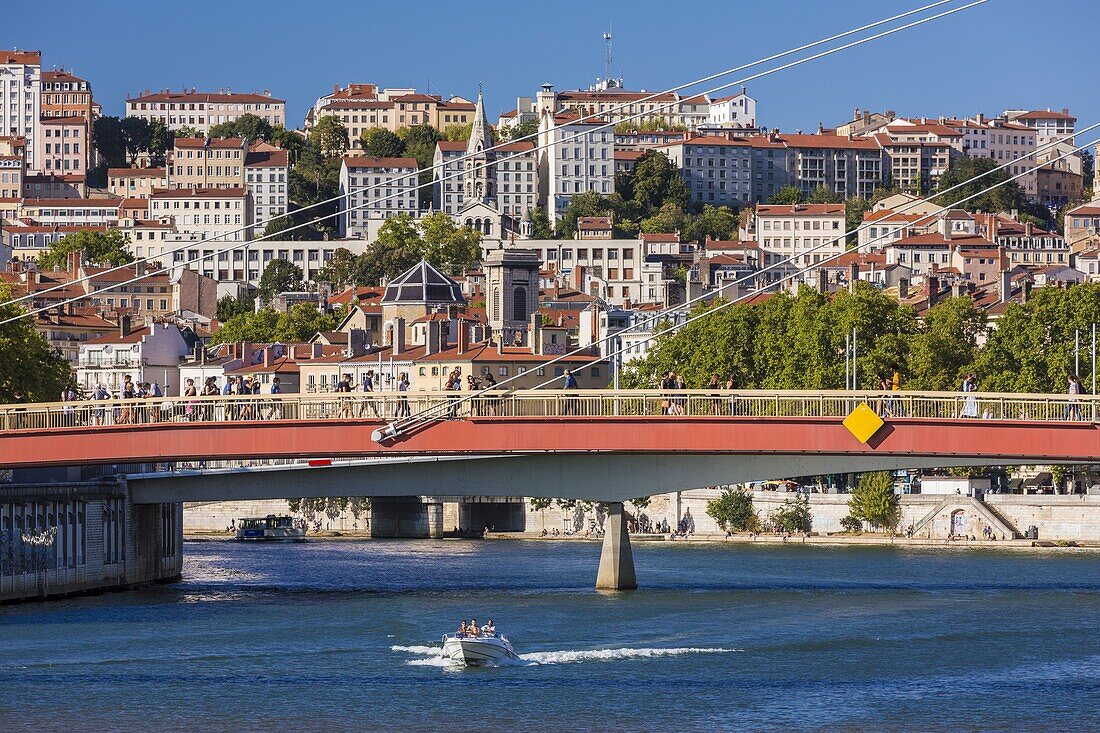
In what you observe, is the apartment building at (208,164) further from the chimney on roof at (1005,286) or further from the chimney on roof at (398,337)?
the chimney on roof at (1005,286)

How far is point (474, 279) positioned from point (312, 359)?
4845 centimetres

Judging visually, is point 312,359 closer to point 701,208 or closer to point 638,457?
point 638,457

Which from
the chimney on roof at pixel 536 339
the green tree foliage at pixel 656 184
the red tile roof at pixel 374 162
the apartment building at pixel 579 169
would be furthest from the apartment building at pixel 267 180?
the chimney on roof at pixel 536 339

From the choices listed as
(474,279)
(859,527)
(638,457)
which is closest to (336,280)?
(474,279)

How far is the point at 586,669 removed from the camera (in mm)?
43969

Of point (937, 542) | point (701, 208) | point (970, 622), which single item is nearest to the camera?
point (970, 622)

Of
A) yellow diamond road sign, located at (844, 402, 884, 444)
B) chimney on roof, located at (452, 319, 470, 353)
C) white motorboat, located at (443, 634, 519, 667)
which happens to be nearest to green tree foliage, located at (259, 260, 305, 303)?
chimney on roof, located at (452, 319, 470, 353)

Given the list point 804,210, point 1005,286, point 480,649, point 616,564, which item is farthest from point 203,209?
point 480,649

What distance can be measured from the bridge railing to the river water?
434 centimetres

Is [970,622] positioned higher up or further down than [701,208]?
further down

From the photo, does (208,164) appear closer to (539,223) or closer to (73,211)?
(73,211)

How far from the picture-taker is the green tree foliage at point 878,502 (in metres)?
81.1

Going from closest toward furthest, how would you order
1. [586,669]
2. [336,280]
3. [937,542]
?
1. [586,669]
2. [937,542]
3. [336,280]

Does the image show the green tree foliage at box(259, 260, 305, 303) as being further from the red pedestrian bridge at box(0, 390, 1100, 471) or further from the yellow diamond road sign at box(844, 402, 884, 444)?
the yellow diamond road sign at box(844, 402, 884, 444)
